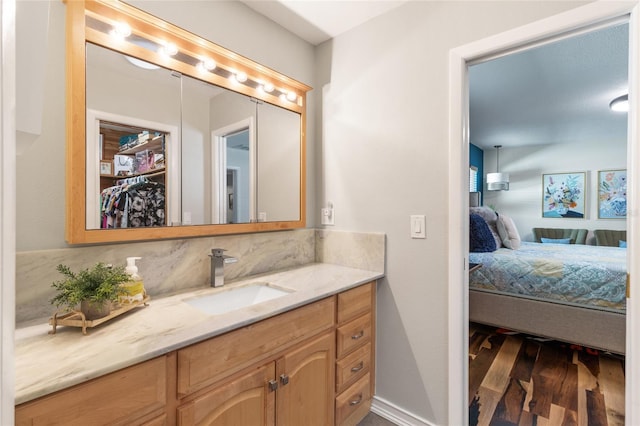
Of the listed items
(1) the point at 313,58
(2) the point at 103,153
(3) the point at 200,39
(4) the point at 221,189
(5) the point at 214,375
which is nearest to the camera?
(5) the point at 214,375

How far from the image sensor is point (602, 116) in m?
3.88

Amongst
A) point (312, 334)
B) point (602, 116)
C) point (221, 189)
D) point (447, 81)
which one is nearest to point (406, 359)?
point (312, 334)

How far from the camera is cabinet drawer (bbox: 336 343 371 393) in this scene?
4.95 ft

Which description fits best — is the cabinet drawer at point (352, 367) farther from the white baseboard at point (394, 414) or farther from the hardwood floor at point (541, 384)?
the hardwood floor at point (541, 384)

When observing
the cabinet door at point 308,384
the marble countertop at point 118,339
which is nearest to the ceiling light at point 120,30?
the marble countertop at point 118,339

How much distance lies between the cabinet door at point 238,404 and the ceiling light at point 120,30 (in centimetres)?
142

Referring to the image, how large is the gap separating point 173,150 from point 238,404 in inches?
43.5

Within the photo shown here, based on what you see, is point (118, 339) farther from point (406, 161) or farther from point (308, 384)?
point (406, 161)

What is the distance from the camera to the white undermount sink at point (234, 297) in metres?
1.38

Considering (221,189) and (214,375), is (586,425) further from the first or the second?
(221,189)

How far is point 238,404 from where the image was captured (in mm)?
1049

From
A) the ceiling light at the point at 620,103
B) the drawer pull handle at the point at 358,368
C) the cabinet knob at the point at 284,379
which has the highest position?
the ceiling light at the point at 620,103

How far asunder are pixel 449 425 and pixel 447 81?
69.1 inches

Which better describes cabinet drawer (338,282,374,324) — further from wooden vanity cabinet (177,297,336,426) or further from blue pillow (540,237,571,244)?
blue pillow (540,237,571,244)
